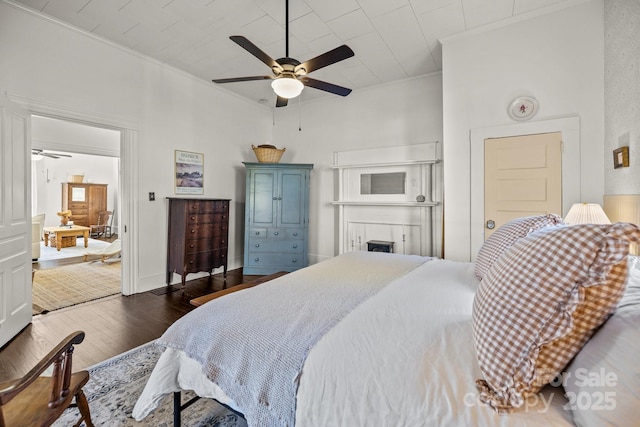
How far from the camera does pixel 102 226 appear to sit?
917 cm

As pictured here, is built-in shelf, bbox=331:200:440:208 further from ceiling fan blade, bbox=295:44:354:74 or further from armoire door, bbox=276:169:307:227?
ceiling fan blade, bbox=295:44:354:74

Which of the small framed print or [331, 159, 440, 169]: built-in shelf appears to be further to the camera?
[331, 159, 440, 169]: built-in shelf

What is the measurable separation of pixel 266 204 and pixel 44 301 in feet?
9.54

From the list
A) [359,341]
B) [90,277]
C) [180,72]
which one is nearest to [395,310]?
[359,341]

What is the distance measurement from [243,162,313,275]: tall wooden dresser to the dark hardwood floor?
1.03m

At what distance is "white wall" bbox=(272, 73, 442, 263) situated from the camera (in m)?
4.18

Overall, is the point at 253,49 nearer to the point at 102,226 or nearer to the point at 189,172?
the point at 189,172

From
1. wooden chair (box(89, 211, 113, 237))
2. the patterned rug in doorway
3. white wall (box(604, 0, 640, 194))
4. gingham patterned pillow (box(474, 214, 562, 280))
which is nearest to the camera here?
gingham patterned pillow (box(474, 214, 562, 280))

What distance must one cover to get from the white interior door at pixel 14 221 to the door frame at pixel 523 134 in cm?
426

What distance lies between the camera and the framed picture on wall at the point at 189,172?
4129mm

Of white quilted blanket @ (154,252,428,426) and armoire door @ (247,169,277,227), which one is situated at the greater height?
armoire door @ (247,169,277,227)

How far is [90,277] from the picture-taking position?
437 centimetres

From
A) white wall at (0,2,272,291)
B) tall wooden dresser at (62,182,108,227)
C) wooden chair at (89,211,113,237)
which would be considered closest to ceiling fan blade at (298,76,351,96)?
white wall at (0,2,272,291)

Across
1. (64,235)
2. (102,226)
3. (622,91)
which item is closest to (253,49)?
(622,91)
